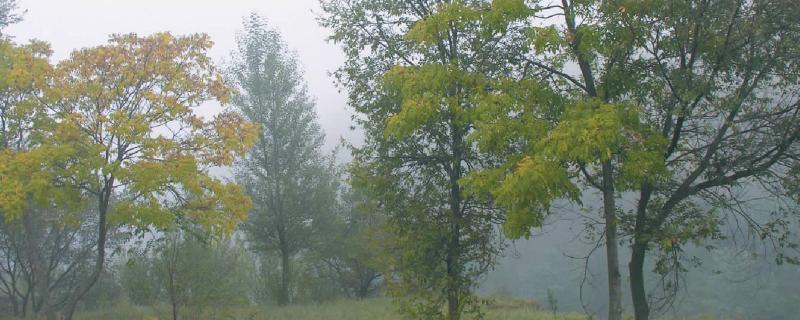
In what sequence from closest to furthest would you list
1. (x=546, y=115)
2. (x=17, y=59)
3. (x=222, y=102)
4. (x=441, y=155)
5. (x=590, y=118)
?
(x=590, y=118)
(x=546, y=115)
(x=441, y=155)
(x=17, y=59)
(x=222, y=102)

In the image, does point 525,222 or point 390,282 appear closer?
point 525,222

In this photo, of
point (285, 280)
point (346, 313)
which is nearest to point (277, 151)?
point (285, 280)

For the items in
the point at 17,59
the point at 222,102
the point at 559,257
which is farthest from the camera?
the point at 559,257

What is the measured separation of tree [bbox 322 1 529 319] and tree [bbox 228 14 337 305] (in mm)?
14023

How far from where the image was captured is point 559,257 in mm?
76312

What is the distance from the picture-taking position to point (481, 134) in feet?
25.0

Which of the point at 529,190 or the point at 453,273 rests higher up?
the point at 529,190

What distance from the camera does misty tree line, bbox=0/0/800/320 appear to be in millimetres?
8062

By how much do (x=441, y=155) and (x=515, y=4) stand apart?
3.32 meters

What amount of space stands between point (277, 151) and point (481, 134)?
18.8 metres

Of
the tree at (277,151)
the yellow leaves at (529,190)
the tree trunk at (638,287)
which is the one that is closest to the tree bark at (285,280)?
the tree at (277,151)

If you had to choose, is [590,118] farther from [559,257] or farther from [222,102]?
[559,257]

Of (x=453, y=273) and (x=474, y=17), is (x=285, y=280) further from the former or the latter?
(x=474, y=17)

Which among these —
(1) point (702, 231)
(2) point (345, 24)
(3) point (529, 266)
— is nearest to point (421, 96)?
(2) point (345, 24)
